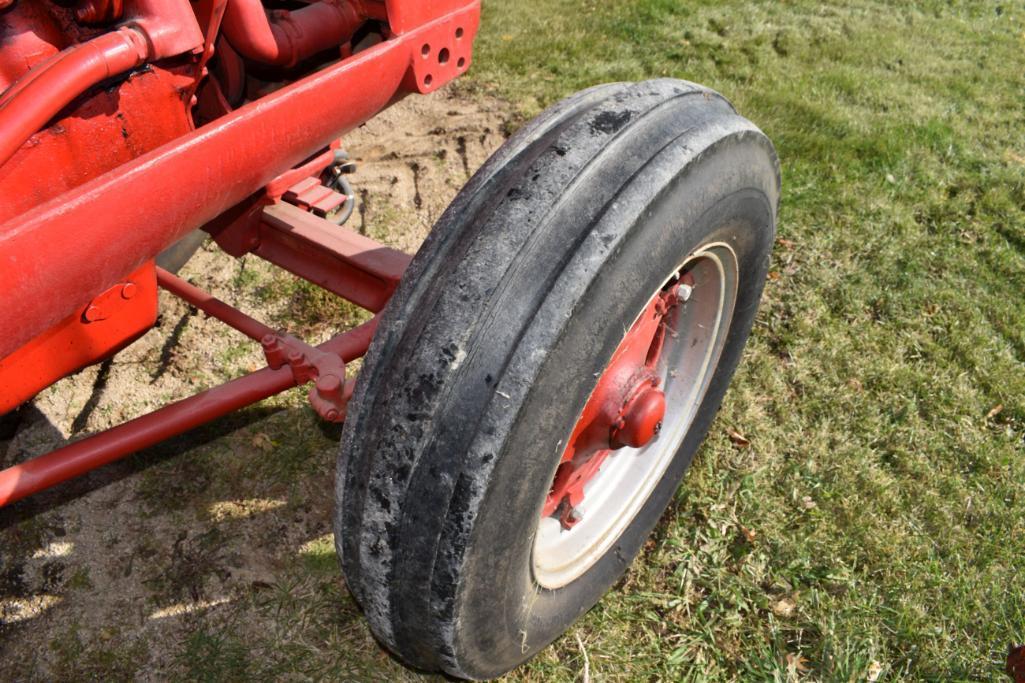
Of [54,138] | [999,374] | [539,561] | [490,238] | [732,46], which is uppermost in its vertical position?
[54,138]

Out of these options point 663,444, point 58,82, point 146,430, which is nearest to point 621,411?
point 663,444

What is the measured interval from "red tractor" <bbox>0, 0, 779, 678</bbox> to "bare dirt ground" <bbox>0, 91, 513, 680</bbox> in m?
0.60

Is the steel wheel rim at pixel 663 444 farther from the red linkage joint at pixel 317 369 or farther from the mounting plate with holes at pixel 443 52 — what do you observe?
the mounting plate with holes at pixel 443 52

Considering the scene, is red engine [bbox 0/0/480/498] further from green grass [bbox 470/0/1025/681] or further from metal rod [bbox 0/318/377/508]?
green grass [bbox 470/0/1025/681]

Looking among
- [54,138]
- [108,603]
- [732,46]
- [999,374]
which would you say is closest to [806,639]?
[999,374]

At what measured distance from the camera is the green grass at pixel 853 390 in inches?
85.4

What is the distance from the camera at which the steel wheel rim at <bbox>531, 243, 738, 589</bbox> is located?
1910 millimetres

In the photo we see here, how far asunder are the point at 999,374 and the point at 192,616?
281 centimetres

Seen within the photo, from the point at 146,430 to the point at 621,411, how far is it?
1104 mm

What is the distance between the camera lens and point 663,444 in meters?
2.21

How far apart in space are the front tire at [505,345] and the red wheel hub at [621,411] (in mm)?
319

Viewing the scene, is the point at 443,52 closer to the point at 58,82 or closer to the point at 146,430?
the point at 58,82

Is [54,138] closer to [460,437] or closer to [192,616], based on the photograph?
[460,437]

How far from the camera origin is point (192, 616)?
2178 mm
